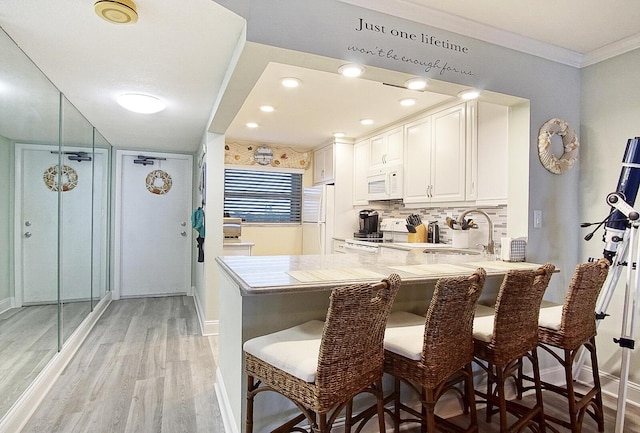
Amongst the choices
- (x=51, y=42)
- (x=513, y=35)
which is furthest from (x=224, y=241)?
(x=513, y=35)

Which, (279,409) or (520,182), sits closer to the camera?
(279,409)

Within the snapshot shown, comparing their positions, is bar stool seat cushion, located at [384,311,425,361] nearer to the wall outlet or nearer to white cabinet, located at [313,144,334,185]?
the wall outlet

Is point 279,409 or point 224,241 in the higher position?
point 224,241

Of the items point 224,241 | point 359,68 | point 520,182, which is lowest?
point 224,241

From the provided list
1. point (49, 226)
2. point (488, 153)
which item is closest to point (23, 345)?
point (49, 226)

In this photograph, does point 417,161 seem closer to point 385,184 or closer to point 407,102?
point 385,184

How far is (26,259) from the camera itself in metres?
2.33

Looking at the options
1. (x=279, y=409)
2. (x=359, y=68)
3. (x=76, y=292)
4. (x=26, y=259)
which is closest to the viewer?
(x=279, y=409)

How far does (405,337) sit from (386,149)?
3065 mm

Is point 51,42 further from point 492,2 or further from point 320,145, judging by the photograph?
point 320,145

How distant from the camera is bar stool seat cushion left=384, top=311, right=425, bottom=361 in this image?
4.91ft

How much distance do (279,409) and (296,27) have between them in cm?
182

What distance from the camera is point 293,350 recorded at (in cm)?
136

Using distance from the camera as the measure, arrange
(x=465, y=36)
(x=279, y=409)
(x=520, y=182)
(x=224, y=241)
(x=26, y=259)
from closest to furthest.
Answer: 1. (x=279, y=409)
2. (x=465, y=36)
3. (x=26, y=259)
4. (x=520, y=182)
5. (x=224, y=241)
